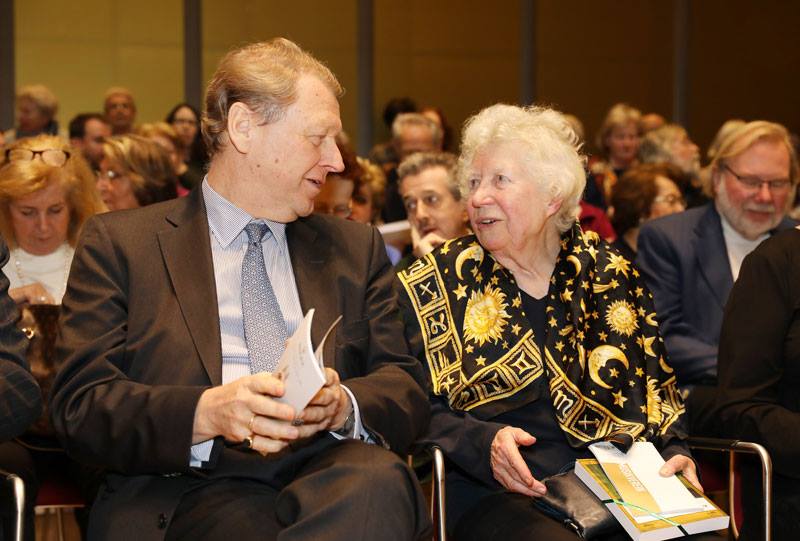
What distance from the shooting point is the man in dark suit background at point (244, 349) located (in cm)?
235

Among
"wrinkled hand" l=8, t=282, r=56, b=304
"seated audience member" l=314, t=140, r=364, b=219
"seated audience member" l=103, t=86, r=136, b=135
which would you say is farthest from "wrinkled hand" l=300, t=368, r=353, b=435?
"seated audience member" l=103, t=86, r=136, b=135

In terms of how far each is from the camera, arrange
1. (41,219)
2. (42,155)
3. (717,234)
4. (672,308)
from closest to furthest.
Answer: (41,219)
(42,155)
(672,308)
(717,234)

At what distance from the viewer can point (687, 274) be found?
4.27 m

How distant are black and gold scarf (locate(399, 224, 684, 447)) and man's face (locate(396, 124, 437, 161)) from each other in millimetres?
4400

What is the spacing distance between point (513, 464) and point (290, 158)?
1.01 meters

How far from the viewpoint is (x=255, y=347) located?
8.96ft

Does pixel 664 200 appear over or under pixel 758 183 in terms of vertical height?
under

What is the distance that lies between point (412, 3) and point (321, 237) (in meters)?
8.40

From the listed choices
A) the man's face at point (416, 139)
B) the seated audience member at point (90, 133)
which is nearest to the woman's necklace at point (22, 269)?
the seated audience member at point (90, 133)

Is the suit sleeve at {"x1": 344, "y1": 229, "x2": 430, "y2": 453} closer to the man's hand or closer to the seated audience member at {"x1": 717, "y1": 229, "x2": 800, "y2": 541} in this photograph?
the man's hand

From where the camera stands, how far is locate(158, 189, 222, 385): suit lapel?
2652 millimetres

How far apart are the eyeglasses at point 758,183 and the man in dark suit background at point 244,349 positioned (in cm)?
194

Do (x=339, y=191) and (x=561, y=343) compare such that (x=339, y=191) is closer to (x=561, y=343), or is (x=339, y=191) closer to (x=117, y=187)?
(x=117, y=187)

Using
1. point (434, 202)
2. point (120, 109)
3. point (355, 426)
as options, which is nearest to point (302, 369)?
point (355, 426)
